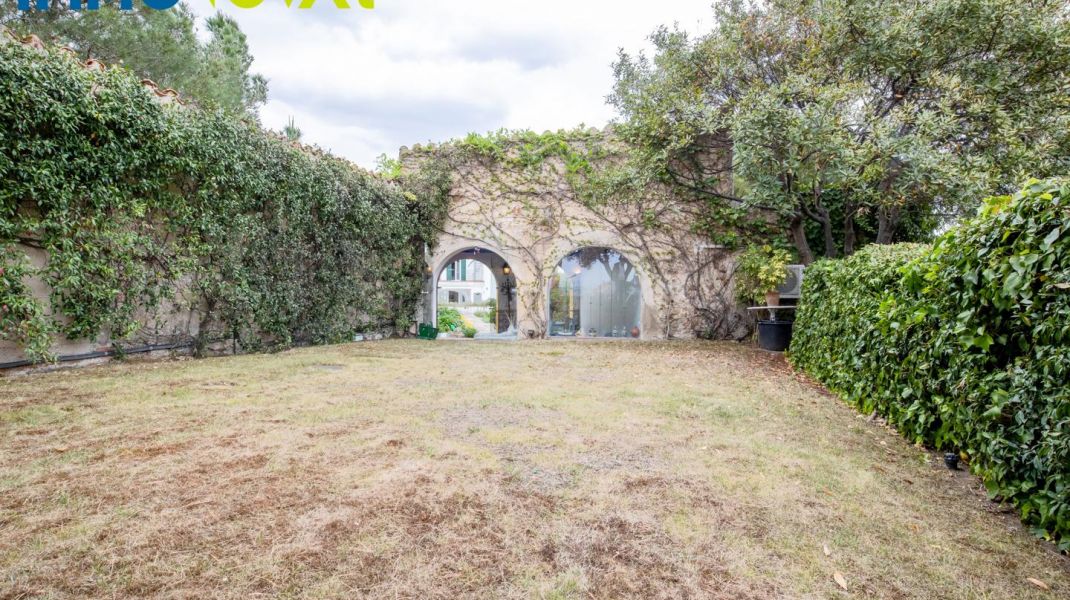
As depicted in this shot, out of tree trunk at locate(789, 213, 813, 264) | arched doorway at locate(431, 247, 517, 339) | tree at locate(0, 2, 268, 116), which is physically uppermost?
tree at locate(0, 2, 268, 116)

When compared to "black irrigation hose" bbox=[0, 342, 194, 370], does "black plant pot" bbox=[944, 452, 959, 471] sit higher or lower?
lower

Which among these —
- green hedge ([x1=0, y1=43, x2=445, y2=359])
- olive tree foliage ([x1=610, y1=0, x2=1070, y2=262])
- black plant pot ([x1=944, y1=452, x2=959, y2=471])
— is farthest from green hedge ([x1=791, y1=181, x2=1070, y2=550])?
green hedge ([x1=0, y1=43, x2=445, y2=359])

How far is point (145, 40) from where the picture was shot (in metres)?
9.81

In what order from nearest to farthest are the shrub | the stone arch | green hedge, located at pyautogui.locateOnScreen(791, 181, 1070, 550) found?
green hedge, located at pyautogui.locateOnScreen(791, 181, 1070, 550) → the stone arch → the shrub

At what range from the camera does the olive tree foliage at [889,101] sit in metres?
5.78

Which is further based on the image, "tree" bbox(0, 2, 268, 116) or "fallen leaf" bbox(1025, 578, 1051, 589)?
"tree" bbox(0, 2, 268, 116)

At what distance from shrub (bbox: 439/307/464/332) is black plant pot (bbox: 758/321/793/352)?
21.2 ft

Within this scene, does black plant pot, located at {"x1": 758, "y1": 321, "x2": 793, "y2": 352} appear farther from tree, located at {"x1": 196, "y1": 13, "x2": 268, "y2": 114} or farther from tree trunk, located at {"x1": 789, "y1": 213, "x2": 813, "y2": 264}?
tree, located at {"x1": 196, "y1": 13, "x2": 268, "y2": 114}

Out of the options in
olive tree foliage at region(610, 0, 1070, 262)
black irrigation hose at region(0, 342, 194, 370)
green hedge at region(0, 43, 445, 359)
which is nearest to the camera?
green hedge at region(0, 43, 445, 359)

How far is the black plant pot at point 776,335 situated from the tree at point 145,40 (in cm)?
949

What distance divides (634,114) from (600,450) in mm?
7110

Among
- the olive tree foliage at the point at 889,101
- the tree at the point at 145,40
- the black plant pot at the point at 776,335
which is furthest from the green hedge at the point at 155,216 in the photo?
the black plant pot at the point at 776,335

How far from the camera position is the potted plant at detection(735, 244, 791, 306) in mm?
7551

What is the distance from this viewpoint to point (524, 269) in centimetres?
980
